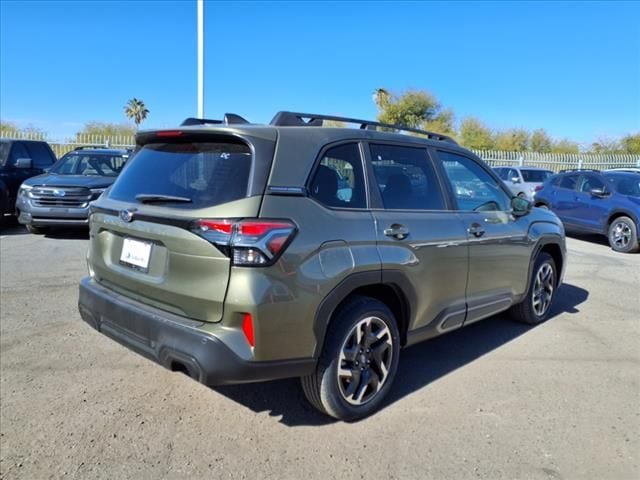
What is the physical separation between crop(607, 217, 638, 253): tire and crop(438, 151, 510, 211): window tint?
22.4ft

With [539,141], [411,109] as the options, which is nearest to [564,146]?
[539,141]

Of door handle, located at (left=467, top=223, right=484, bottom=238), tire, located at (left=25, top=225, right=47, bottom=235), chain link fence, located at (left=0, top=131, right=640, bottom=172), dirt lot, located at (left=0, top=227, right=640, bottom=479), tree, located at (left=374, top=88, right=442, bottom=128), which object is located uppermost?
tree, located at (left=374, top=88, right=442, bottom=128)

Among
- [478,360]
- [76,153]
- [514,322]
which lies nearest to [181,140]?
[478,360]

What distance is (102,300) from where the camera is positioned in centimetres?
306

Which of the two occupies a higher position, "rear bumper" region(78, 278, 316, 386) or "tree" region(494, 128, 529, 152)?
"tree" region(494, 128, 529, 152)

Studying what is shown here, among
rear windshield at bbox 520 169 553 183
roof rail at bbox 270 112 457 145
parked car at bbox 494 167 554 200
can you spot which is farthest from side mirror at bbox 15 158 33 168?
rear windshield at bbox 520 169 553 183

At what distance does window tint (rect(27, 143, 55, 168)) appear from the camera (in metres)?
11.4

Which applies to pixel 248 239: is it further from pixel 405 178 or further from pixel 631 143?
pixel 631 143

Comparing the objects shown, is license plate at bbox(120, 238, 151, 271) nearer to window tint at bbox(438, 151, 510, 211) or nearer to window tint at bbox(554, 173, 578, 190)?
window tint at bbox(438, 151, 510, 211)

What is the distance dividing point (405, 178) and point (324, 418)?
1.73 meters

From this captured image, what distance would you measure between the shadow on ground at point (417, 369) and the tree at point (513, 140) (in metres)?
43.1

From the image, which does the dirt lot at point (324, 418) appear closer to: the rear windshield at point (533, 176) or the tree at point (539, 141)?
the rear windshield at point (533, 176)

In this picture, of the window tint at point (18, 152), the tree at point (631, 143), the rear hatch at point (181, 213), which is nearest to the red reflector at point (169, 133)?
the rear hatch at point (181, 213)

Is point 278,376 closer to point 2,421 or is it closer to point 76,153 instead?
point 2,421
